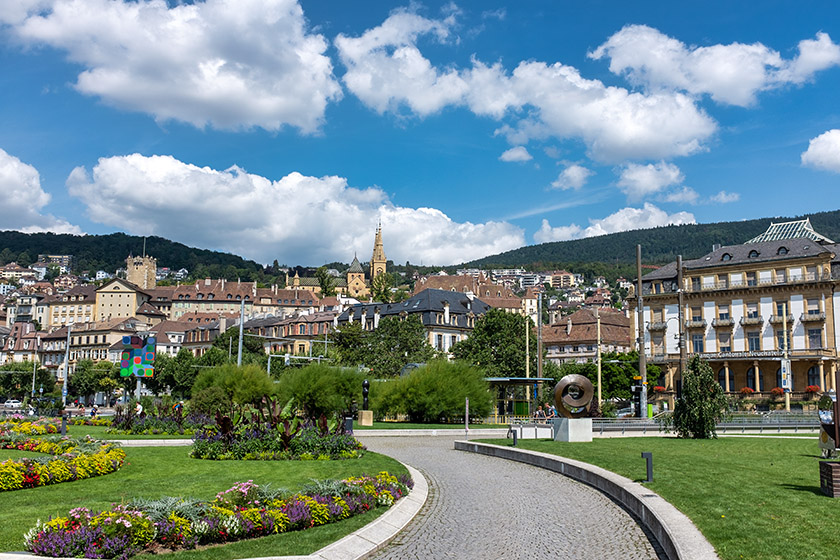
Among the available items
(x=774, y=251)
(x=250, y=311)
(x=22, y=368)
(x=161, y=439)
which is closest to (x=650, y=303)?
(x=774, y=251)

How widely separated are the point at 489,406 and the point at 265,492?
34.2 m

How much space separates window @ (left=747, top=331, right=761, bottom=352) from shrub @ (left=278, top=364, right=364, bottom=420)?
44.6 metres

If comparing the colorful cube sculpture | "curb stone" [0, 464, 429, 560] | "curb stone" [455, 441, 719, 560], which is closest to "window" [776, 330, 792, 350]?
"curb stone" [455, 441, 719, 560]

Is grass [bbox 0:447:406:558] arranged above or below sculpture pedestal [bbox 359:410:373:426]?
below

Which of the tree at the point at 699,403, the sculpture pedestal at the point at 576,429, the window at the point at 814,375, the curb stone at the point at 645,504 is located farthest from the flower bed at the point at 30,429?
the window at the point at 814,375

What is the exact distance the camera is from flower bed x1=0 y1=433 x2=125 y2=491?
15.2 m

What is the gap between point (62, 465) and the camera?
16.4 metres

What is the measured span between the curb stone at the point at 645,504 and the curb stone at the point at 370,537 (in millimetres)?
4238

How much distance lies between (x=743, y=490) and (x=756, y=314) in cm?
6268

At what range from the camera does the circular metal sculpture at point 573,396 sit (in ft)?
98.3

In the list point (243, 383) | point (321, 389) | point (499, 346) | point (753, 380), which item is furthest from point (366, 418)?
point (753, 380)

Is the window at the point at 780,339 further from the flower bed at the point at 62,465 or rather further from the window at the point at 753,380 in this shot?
the flower bed at the point at 62,465

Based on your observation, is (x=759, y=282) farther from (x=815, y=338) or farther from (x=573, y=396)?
(x=573, y=396)

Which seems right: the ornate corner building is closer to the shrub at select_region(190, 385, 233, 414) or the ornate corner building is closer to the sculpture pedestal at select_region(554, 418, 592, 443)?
the sculpture pedestal at select_region(554, 418, 592, 443)
